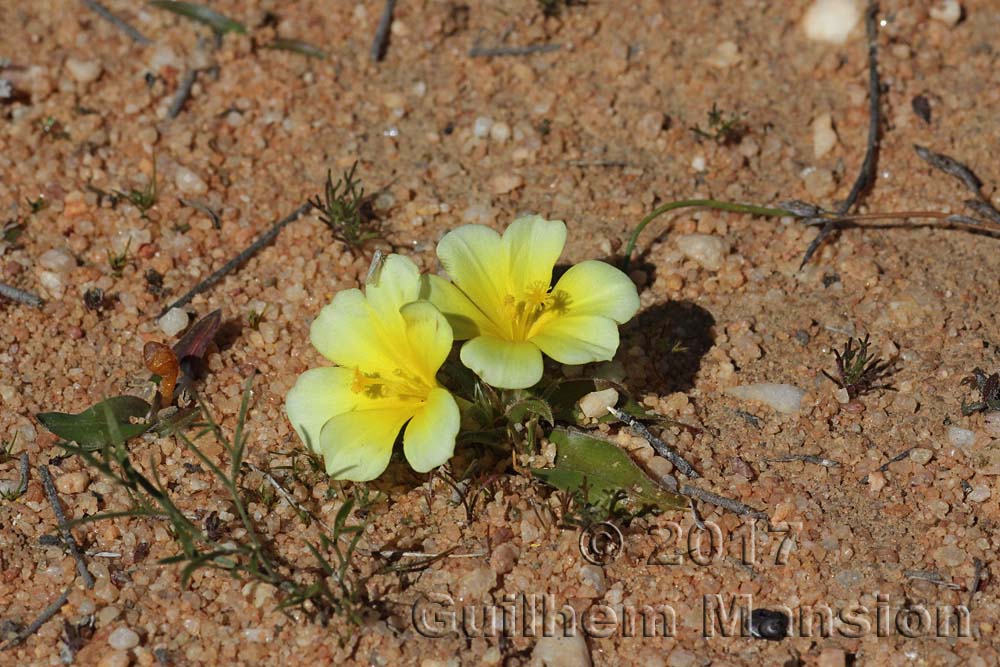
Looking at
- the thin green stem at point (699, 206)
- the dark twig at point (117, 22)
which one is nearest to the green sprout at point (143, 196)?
the dark twig at point (117, 22)

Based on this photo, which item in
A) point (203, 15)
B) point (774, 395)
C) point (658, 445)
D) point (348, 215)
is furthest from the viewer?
point (203, 15)

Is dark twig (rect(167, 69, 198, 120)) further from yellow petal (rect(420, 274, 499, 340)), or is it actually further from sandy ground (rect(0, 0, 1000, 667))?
yellow petal (rect(420, 274, 499, 340))

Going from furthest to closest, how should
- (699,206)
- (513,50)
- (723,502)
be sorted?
(513,50) → (699,206) → (723,502)

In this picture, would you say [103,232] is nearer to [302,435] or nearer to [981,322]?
[302,435]

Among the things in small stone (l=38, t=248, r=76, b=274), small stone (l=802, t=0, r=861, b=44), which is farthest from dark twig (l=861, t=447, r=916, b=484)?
small stone (l=38, t=248, r=76, b=274)

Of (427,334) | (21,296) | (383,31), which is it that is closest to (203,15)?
(383,31)

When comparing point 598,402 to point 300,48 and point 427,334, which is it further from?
point 300,48
